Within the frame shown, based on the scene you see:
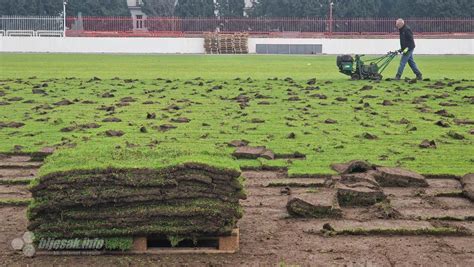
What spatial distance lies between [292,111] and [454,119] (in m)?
3.45

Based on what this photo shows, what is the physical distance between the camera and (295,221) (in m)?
8.09

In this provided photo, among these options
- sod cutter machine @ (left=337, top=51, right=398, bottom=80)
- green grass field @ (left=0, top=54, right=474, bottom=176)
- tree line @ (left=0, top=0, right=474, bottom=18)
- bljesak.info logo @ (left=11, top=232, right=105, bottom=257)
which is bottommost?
bljesak.info logo @ (left=11, top=232, right=105, bottom=257)

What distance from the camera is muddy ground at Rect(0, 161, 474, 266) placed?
6.87m

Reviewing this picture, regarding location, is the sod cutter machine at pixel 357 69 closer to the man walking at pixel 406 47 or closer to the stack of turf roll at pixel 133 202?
Answer: the man walking at pixel 406 47

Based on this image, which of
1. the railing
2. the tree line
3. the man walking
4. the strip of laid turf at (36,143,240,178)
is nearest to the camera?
the strip of laid turf at (36,143,240,178)

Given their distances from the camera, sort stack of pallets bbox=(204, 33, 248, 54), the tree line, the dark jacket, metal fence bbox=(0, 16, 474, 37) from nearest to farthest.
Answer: the dark jacket, stack of pallets bbox=(204, 33, 248, 54), metal fence bbox=(0, 16, 474, 37), the tree line

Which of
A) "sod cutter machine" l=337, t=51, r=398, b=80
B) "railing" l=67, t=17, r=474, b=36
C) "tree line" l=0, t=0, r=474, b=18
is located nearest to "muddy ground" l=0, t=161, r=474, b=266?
"sod cutter machine" l=337, t=51, r=398, b=80

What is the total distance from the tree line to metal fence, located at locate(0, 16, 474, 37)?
5.54 meters

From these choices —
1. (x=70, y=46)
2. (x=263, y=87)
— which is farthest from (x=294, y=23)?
(x=263, y=87)

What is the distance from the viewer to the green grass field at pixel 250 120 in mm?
10984

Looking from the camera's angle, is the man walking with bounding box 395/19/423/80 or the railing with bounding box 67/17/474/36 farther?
the railing with bounding box 67/17/474/36

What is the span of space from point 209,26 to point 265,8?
39.0 feet

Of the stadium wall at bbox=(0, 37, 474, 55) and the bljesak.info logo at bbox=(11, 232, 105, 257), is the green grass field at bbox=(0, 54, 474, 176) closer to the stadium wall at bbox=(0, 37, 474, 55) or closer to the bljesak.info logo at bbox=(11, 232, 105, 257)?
the bljesak.info logo at bbox=(11, 232, 105, 257)

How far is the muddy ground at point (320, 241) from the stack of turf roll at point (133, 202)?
254mm
